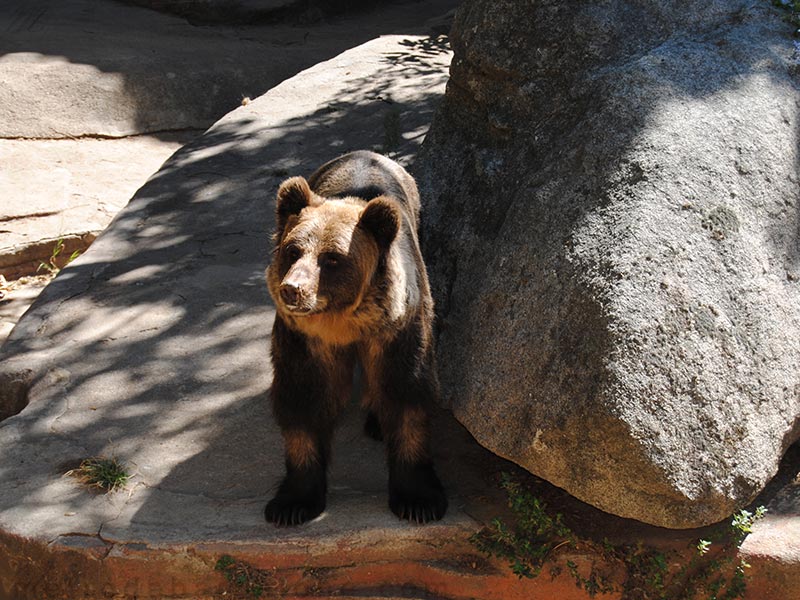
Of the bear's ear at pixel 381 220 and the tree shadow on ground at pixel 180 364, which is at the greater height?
the bear's ear at pixel 381 220

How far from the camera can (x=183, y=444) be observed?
5270 mm

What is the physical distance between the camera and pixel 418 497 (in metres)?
4.52

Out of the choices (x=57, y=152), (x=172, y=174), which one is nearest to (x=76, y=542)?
(x=172, y=174)

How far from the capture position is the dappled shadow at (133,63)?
11.3 metres

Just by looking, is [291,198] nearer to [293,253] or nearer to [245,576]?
[293,253]

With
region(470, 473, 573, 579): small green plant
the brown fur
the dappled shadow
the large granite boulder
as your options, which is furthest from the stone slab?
region(470, 473, 573, 579): small green plant

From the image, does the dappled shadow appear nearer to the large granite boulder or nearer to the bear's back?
the bear's back

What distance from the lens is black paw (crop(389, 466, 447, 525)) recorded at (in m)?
4.48

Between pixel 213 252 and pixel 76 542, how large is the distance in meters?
3.32

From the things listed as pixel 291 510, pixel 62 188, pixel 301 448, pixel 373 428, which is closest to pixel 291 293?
pixel 301 448

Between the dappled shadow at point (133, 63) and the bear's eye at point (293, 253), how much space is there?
7.75 m

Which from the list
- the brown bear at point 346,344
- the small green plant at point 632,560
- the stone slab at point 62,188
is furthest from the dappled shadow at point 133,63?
the small green plant at point 632,560

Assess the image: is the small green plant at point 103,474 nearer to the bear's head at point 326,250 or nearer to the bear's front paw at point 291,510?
the bear's front paw at point 291,510

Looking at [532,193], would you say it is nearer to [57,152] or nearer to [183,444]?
[183,444]
